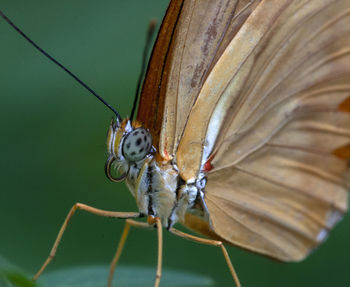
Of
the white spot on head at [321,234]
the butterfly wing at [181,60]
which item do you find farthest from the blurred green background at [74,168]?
the butterfly wing at [181,60]

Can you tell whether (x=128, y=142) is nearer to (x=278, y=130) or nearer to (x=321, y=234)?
(x=278, y=130)

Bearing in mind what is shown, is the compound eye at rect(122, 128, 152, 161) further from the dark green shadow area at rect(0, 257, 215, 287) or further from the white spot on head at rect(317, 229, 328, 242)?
the white spot on head at rect(317, 229, 328, 242)

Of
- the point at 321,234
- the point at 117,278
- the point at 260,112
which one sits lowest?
the point at 321,234

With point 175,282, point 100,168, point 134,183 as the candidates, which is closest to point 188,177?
point 134,183

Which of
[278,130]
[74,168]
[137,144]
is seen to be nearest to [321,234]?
[278,130]

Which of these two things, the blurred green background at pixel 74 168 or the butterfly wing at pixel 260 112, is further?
the blurred green background at pixel 74 168

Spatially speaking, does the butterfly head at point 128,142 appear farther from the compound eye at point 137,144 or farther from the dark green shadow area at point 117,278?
the dark green shadow area at point 117,278

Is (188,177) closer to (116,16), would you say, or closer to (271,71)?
(271,71)

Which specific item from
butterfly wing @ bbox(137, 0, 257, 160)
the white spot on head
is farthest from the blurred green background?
butterfly wing @ bbox(137, 0, 257, 160)
